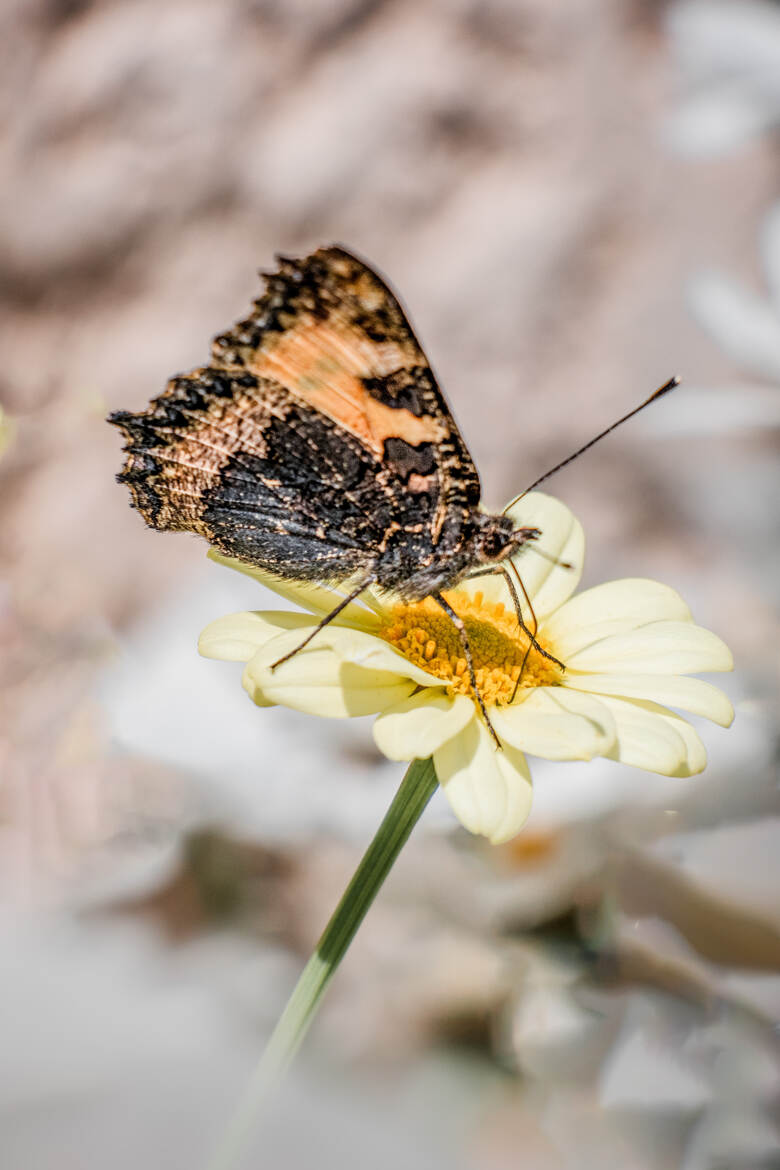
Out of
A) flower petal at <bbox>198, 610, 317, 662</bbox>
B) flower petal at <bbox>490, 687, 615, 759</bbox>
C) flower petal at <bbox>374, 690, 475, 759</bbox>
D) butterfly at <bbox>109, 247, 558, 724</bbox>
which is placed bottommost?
flower petal at <bbox>490, 687, 615, 759</bbox>

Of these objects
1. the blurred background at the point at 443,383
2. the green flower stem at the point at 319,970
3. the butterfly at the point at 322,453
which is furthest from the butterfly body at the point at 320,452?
the blurred background at the point at 443,383

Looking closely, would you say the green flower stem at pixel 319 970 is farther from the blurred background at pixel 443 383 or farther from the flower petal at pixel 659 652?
the blurred background at pixel 443 383

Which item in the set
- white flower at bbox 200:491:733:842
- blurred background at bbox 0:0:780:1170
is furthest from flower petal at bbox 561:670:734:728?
blurred background at bbox 0:0:780:1170

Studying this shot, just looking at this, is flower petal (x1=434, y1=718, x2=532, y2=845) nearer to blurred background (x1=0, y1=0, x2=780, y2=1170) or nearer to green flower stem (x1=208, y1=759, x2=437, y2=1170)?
green flower stem (x1=208, y1=759, x2=437, y2=1170)

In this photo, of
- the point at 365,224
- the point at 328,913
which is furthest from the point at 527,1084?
the point at 365,224

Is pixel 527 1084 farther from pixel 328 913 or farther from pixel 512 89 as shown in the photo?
pixel 512 89

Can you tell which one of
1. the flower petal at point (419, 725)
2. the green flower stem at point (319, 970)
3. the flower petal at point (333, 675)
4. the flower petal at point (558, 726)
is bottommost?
the green flower stem at point (319, 970)
